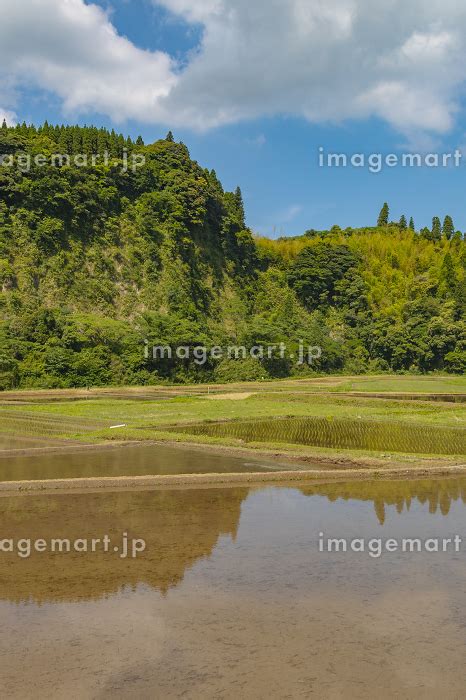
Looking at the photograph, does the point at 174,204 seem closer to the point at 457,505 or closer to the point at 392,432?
the point at 392,432

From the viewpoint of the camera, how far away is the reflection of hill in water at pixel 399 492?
1432 centimetres

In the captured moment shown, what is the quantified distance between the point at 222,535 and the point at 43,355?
42.9 metres

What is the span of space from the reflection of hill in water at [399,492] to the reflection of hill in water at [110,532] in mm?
2235

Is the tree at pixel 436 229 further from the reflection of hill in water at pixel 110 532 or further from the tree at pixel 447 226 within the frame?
the reflection of hill in water at pixel 110 532

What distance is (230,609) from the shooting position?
838 centimetres

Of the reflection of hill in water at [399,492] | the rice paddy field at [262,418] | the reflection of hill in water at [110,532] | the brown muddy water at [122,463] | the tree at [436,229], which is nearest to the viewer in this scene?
the reflection of hill in water at [110,532]

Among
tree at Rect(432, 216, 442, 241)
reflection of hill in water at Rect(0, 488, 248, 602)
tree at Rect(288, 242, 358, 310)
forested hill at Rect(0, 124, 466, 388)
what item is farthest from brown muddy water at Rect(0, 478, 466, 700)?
tree at Rect(432, 216, 442, 241)

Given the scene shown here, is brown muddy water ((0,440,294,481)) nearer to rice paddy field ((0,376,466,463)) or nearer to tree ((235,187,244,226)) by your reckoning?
rice paddy field ((0,376,466,463))

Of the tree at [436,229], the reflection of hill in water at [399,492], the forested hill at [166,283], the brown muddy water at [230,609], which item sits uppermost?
the tree at [436,229]

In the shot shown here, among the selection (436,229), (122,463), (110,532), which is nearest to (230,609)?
(110,532)

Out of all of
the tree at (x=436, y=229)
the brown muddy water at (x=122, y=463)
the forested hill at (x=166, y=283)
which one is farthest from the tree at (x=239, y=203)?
the brown muddy water at (x=122, y=463)

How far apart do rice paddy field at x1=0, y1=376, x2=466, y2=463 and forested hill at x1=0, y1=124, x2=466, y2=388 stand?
8.06m

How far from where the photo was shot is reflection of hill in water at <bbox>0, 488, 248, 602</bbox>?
924 centimetres

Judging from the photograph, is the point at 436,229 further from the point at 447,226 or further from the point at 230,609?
the point at 230,609
